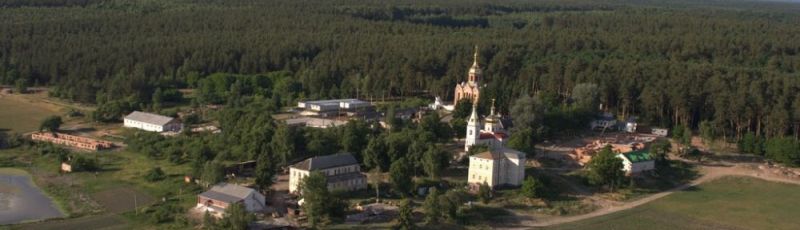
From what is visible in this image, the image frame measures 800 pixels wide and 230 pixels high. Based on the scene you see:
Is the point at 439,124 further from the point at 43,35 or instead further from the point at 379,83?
the point at 43,35

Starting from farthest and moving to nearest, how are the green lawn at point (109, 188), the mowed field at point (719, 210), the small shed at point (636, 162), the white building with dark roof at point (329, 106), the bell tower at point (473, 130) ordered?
1. the white building with dark roof at point (329, 106)
2. the bell tower at point (473, 130)
3. the small shed at point (636, 162)
4. the mowed field at point (719, 210)
5. the green lawn at point (109, 188)

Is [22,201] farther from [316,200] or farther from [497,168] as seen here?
[497,168]

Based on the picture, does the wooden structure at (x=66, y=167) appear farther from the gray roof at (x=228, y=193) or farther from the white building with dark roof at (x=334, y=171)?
the white building with dark roof at (x=334, y=171)

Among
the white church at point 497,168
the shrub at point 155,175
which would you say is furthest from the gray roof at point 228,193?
the white church at point 497,168

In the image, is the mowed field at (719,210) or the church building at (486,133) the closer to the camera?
the mowed field at (719,210)

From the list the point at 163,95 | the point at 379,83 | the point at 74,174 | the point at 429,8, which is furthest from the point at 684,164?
the point at 429,8

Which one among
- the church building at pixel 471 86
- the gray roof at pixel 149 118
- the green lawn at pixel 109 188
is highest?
the church building at pixel 471 86

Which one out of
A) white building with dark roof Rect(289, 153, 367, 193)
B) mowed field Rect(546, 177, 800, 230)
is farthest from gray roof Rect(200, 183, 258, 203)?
mowed field Rect(546, 177, 800, 230)
